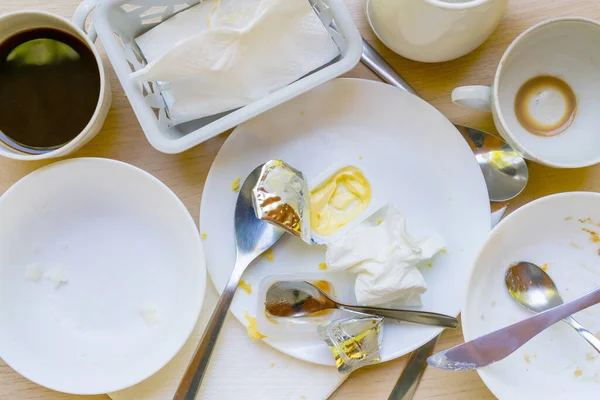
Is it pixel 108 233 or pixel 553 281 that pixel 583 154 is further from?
pixel 108 233

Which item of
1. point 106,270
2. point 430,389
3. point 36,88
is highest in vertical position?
point 36,88

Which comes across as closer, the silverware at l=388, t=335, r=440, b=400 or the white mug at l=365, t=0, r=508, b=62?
the white mug at l=365, t=0, r=508, b=62

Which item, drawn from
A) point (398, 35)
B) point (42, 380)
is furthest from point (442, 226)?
point (42, 380)

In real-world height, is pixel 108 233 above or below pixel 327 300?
above

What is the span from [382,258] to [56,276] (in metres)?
0.53

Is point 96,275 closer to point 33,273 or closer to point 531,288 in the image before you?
point 33,273

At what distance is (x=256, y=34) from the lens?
82cm

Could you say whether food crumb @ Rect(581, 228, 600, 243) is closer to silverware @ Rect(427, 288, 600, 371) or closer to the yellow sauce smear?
silverware @ Rect(427, 288, 600, 371)

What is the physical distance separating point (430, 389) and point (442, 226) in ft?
0.88

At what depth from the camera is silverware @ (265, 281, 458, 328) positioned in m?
0.90

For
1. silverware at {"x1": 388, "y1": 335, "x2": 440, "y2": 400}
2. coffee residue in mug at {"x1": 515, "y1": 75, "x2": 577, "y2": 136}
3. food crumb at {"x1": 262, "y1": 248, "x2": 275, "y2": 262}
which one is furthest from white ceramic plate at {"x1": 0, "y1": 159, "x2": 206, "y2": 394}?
coffee residue in mug at {"x1": 515, "y1": 75, "x2": 577, "y2": 136}

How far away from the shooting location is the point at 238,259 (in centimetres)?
91

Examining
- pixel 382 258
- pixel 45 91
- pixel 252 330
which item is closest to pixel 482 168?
pixel 382 258

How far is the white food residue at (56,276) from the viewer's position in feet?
3.03
